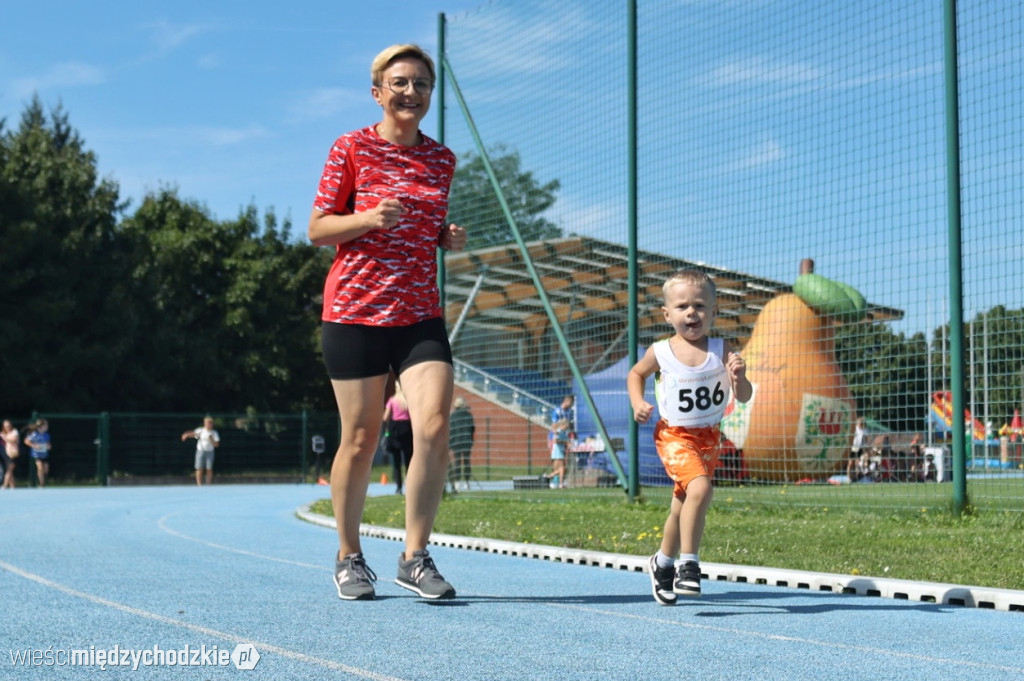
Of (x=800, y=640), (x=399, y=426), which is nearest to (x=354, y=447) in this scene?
(x=800, y=640)

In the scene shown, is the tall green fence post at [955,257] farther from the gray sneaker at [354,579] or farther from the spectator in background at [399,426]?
the spectator in background at [399,426]

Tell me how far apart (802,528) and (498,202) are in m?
6.66

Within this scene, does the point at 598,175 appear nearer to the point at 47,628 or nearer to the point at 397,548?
the point at 397,548

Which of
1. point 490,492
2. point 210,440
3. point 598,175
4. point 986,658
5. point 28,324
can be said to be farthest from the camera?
point 28,324

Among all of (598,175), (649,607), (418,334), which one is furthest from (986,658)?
(598,175)

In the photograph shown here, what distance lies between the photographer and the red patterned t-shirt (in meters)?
5.64

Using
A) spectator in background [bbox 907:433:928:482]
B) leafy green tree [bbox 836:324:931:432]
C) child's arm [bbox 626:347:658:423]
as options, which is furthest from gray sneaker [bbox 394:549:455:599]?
spectator in background [bbox 907:433:928:482]

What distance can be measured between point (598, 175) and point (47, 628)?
31.3ft

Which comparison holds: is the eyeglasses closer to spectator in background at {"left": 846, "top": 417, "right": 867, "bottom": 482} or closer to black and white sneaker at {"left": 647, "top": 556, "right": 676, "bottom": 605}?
black and white sneaker at {"left": 647, "top": 556, "right": 676, "bottom": 605}

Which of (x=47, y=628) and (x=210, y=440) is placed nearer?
(x=47, y=628)

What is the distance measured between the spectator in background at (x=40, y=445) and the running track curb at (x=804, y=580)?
2385 centimetres

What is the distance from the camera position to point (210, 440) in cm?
3225

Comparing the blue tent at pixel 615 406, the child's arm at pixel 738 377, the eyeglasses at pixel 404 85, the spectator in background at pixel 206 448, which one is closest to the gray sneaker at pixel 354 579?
the child's arm at pixel 738 377

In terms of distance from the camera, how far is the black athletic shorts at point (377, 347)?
18.5 ft
